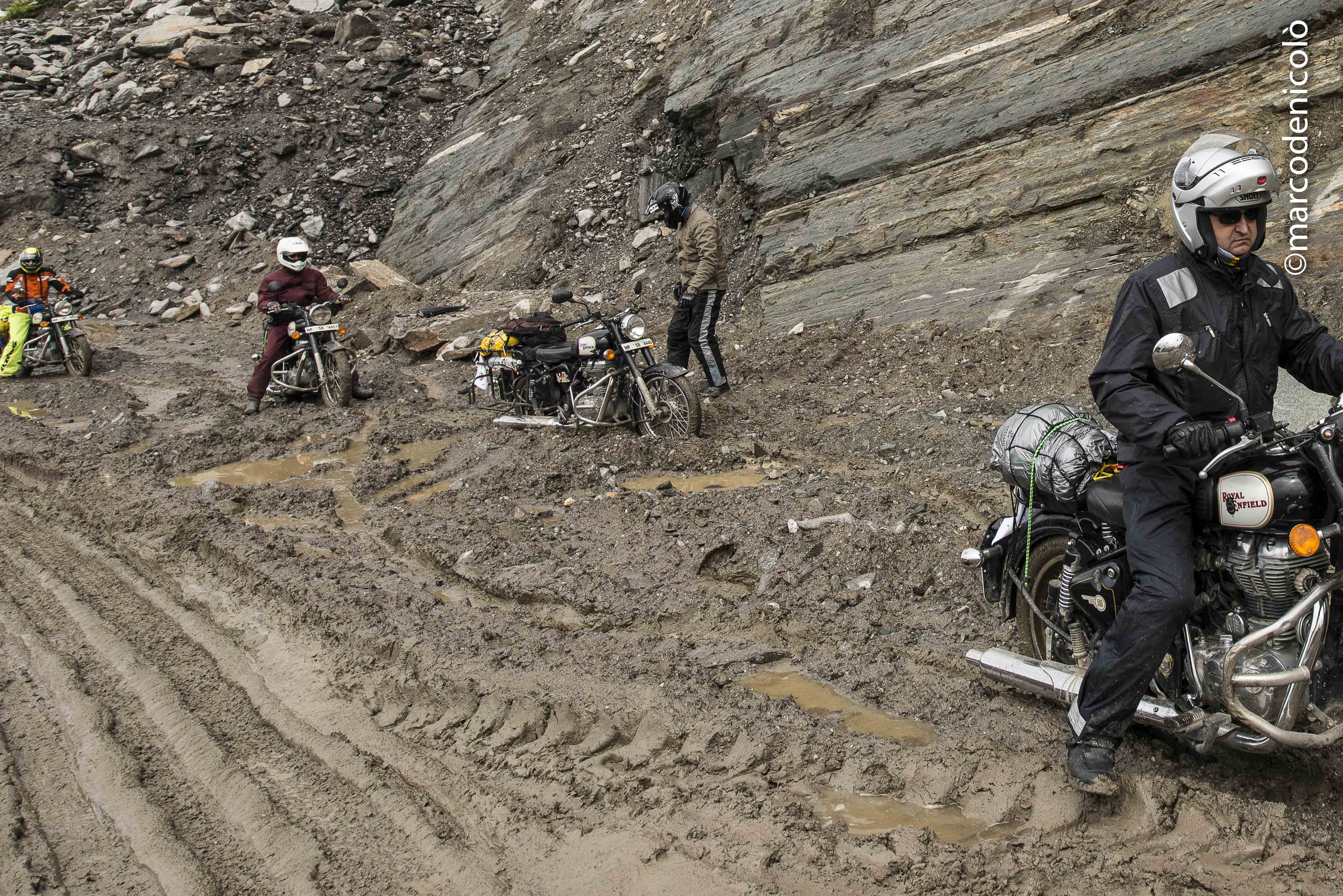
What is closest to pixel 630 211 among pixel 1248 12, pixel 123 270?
pixel 1248 12

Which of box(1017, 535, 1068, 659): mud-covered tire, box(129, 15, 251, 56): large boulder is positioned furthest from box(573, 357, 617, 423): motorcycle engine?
box(129, 15, 251, 56): large boulder

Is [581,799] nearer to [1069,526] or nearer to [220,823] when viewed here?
[220,823]

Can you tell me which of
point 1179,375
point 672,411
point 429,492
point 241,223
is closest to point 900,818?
point 1179,375

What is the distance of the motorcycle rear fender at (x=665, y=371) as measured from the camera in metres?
8.35

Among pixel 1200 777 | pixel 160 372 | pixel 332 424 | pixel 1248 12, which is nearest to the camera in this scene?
pixel 1200 777

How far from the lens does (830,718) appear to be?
412cm

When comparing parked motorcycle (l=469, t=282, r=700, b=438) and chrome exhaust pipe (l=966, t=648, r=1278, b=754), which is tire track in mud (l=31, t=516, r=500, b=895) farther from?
parked motorcycle (l=469, t=282, r=700, b=438)

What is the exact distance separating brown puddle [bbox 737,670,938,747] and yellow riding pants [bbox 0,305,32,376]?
1319cm

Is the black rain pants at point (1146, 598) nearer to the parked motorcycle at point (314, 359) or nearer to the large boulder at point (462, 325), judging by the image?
the parked motorcycle at point (314, 359)

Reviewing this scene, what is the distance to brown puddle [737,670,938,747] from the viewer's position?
3953mm

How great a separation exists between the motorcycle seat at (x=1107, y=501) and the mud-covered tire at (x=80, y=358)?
14.2 metres

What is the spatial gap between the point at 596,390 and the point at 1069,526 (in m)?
5.52

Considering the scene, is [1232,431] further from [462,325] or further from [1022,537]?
[462,325]

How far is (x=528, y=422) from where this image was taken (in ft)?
30.7
